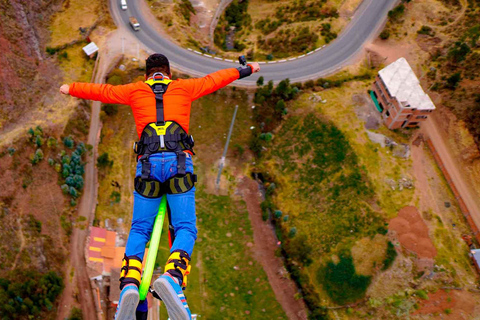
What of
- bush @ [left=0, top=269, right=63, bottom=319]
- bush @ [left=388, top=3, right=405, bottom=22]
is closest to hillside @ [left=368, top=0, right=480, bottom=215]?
bush @ [left=388, top=3, right=405, bottom=22]

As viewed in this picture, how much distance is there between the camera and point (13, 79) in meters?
33.4

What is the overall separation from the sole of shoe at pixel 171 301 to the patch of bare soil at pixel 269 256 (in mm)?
23876

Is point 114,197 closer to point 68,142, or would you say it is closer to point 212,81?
point 68,142

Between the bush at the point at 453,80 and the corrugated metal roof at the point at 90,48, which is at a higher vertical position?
the corrugated metal roof at the point at 90,48

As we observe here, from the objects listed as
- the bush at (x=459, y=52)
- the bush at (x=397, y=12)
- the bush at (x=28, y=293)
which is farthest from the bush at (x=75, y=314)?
the bush at (x=397, y=12)

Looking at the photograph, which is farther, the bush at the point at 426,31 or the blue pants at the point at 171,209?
the bush at the point at 426,31

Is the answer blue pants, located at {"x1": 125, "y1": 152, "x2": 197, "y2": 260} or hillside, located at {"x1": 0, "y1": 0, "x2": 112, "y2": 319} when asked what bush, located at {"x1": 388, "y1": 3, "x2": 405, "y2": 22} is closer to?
hillside, located at {"x1": 0, "y1": 0, "x2": 112, "y2": 319}

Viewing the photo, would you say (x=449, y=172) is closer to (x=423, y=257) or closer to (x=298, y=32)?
(x=423, y=257)

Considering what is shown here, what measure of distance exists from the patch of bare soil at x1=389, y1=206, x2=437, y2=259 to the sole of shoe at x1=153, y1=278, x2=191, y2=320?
1111 inches

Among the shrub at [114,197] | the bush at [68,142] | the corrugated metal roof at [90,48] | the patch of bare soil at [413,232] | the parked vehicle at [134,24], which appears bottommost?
the patch of bare soil at [413,232]

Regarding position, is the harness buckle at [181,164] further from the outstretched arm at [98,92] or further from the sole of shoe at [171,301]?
the sole of shoe at [171,301]

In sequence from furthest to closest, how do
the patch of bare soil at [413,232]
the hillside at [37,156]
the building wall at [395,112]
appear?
1. the building wall at [395,112]
2. the patch of bare soil at [413,232]
3. the hillside at [37,156]

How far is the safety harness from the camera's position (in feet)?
38.5

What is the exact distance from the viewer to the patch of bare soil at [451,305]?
28938mm
